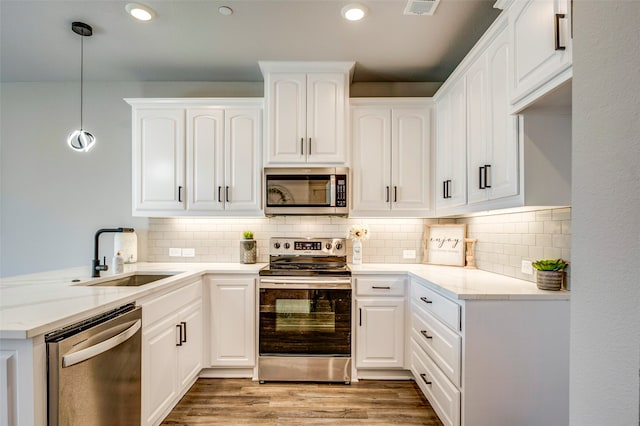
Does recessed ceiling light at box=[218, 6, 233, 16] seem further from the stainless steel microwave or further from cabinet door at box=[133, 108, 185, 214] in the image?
the stainless steel microwave

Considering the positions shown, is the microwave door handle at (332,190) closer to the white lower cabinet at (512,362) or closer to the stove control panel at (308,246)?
the stove control panel at (308,246)

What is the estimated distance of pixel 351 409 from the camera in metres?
2.25

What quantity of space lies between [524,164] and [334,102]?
1610 mm

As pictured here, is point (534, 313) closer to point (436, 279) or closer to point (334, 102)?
point (436, 279)

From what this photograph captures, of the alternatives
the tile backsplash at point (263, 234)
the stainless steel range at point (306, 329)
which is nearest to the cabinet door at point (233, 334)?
the stainless steel range at point (306, 329)

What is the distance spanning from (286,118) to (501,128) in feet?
5.43

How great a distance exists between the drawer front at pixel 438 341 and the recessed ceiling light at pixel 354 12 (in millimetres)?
2029

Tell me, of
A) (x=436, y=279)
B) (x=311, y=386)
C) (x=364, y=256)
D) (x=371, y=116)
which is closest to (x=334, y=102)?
(x=371, y=116)

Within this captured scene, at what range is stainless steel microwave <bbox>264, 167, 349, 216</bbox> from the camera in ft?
9.14

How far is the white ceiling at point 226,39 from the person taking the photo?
2135 millimetres

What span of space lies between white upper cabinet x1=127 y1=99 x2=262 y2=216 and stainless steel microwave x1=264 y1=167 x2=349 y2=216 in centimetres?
17

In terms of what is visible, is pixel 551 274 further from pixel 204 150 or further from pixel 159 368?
pixel 204 150

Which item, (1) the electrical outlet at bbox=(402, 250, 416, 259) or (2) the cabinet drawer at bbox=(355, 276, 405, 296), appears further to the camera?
(1) the electrical outlet at bbox=(402, 250, 416, 259)

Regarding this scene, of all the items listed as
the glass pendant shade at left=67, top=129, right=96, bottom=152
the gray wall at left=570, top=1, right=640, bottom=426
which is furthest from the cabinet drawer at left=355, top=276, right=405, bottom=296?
→ the glass pendant shade at left=67, top=129, right=96, bottom=152
